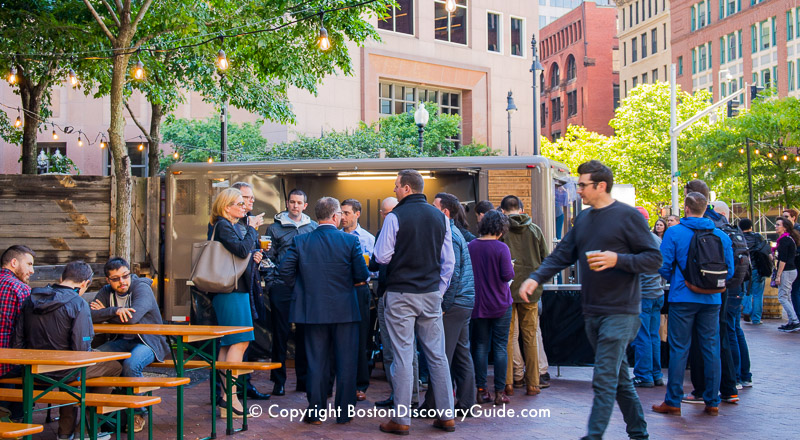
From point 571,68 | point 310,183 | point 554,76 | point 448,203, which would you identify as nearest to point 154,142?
point 310,183

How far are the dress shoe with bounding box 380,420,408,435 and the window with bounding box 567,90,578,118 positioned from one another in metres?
87.9

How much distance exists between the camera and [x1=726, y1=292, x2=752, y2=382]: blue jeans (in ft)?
27.9

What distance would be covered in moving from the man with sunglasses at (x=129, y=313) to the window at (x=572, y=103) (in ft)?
289

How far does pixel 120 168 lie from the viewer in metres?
12.2

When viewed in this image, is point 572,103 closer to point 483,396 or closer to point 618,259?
point 483,396

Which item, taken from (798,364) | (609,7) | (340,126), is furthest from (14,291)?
(609,7)

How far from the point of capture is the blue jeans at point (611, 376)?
5594mm

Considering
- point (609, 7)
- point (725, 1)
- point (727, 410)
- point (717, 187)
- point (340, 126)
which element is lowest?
point (727, 410)

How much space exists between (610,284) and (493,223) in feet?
7.76

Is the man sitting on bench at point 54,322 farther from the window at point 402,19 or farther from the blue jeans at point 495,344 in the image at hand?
the window at point 402,19

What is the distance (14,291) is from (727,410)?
645 cm

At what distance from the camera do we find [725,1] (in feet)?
218

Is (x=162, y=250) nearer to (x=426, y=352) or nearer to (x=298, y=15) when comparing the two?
(x=298, y=15)

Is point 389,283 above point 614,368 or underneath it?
above
